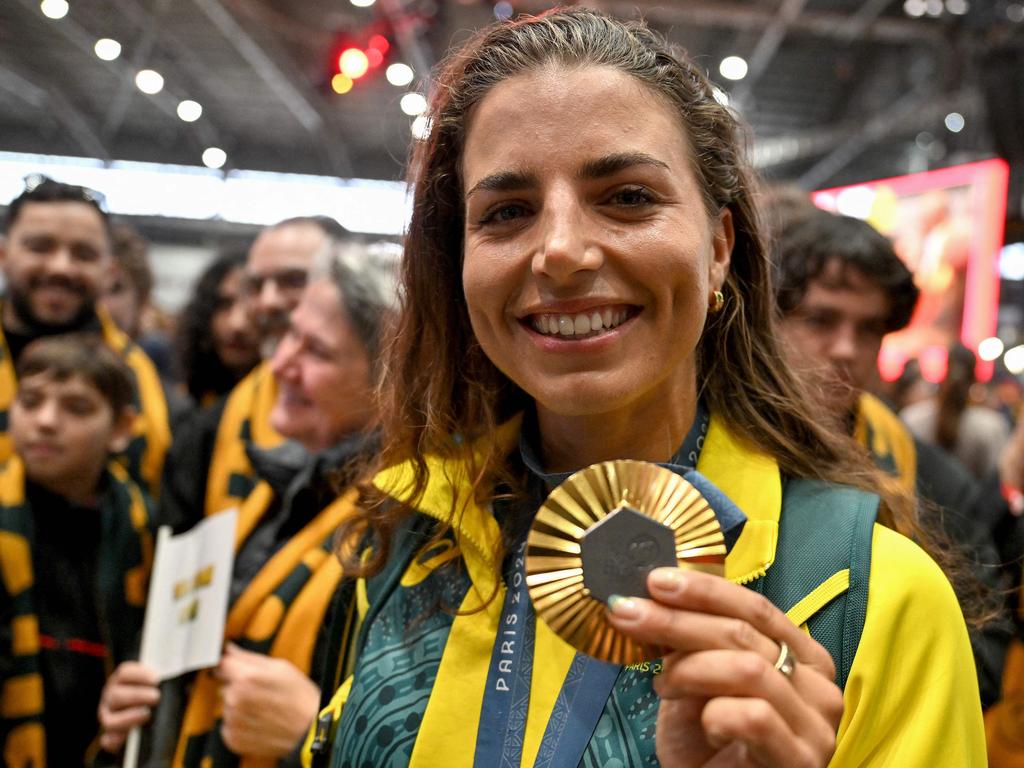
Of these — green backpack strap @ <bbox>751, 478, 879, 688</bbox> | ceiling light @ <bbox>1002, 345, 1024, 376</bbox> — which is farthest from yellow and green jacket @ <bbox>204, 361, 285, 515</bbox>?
ceiling light @ <bbox>1002, 345, 1024, 376</bbox>

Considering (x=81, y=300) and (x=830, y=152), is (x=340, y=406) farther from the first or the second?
(x=830, y=152)

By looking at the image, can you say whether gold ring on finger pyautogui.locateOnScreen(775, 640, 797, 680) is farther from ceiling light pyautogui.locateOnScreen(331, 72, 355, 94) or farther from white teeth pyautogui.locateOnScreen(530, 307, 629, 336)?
ceiling light pyautogui.locateOnScreen(331, 72, 355, 94)

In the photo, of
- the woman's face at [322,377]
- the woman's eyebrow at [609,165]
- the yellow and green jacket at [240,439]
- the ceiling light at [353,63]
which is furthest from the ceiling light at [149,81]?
the woman's eyebrow at [609,165]

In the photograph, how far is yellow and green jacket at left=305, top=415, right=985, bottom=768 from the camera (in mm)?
1044

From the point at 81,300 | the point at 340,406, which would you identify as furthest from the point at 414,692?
the point at 81,300

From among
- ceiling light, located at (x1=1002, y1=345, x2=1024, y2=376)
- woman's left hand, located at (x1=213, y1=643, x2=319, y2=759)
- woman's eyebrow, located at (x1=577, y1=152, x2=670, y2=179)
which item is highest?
ceiling light, located at (x1=1002, y1=345, x2=1024, y2=376)

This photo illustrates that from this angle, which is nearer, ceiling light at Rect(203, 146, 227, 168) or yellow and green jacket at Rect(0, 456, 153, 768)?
yellow and green jacket at Rect(0, 456, 153, 768)

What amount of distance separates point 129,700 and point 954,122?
27.0ft

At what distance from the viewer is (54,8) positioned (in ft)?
18.5

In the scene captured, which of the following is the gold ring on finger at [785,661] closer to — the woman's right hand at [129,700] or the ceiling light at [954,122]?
the woman's right hand at [129,700]

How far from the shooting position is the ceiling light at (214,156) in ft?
44.6

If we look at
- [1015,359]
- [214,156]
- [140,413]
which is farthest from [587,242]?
[214,156]

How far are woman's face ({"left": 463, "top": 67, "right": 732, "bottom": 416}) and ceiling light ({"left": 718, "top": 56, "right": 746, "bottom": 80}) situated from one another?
28.8 feet

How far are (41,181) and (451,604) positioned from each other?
2.68m
